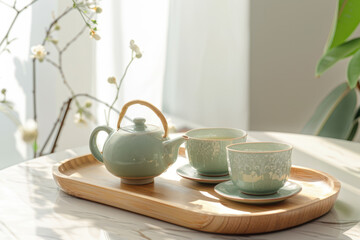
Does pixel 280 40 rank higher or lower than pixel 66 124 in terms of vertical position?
higher

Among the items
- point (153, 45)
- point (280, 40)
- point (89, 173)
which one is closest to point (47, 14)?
point (153, 45)

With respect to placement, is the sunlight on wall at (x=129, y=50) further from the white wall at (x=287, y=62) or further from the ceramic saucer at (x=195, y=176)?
the ceramic saucer at (x=195, y=176)

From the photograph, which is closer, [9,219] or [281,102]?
[9,219]

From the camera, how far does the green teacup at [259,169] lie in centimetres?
72

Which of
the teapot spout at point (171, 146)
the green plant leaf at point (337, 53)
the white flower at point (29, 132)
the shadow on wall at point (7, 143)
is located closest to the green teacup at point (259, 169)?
the teapot spout at point (171, 146)

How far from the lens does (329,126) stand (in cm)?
162

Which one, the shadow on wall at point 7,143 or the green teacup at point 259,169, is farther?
the shadow on wall at point 7,143

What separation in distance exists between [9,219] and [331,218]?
0.47 metres

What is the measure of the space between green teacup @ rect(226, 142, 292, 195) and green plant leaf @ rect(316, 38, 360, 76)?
33.2 inches

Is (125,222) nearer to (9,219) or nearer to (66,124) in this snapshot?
(9,219)

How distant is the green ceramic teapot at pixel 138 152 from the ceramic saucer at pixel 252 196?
0.10m

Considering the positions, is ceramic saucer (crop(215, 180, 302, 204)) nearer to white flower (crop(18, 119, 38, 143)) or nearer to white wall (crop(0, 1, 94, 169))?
white flower (crop(18, 119, 38, 143))

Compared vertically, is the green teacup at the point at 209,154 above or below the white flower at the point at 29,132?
above

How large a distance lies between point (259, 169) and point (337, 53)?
36.0 inches
